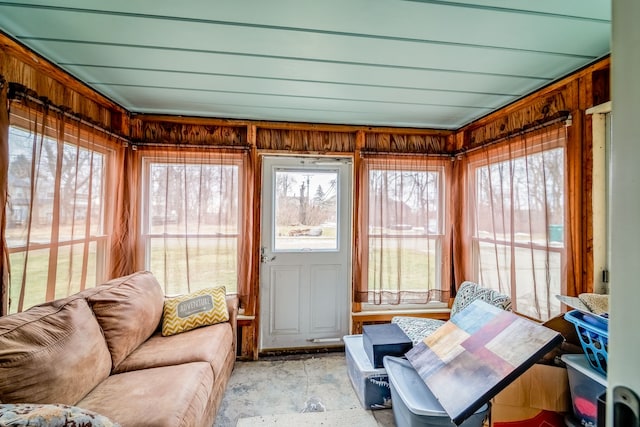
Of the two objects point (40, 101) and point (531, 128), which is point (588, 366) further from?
point (40, 101)

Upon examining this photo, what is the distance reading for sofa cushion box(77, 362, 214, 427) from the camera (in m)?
1.26

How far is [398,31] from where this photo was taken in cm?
146

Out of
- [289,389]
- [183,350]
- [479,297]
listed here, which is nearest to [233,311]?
[183,350]

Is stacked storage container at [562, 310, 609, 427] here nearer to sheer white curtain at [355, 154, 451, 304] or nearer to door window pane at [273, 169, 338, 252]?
sheer white curtain at [355, 154, 451, 304]

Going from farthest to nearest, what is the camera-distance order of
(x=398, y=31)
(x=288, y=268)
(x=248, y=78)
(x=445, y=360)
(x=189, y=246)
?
1. (x=288, y=268)
2. (x=189, y=246)
3. (x=248, y=78)
4. (x=445, y=360)
5. (x=398, y=31)

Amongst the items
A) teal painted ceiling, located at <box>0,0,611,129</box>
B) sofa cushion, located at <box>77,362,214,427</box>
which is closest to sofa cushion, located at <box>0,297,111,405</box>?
sofa cushion, located at <box>77,362,214,427</box>

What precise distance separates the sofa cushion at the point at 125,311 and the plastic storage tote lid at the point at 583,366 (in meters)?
2.45

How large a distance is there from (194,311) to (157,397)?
0.90 metres

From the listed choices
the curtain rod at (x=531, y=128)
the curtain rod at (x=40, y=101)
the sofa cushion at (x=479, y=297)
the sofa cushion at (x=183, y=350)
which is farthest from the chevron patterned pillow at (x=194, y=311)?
the curtain rod at (x=531, y=128)

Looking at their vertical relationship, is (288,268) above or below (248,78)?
below

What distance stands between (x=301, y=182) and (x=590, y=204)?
224cm

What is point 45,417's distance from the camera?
0.84 meters

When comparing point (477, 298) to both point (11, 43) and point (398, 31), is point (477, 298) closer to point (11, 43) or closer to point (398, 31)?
point (398, 31)

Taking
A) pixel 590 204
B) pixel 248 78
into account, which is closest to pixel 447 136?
pixel 590 204
